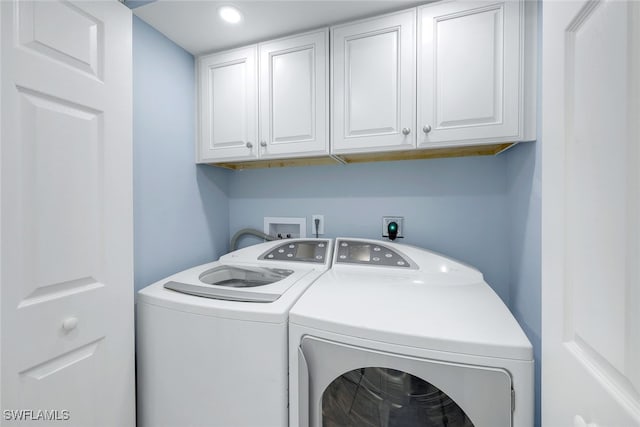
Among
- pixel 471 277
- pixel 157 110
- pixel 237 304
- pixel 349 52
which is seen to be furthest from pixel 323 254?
pixel 157 110

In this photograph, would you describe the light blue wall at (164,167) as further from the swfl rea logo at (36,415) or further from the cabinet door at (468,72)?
the cabinet door at (468,72)

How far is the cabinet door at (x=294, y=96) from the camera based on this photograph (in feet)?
4.57

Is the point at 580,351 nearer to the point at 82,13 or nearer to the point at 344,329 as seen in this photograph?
the point at 344,329

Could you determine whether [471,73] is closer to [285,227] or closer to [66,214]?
[285,227]

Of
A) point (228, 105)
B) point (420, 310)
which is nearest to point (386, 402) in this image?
point (420, 310)

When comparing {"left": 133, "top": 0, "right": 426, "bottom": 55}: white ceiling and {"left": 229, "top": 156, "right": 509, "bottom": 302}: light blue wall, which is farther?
{"left": 229, "top": 156, "right": 509, "bottom": 302}: light blue wall

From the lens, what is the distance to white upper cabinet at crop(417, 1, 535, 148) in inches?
43.4

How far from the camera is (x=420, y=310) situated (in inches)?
35.3

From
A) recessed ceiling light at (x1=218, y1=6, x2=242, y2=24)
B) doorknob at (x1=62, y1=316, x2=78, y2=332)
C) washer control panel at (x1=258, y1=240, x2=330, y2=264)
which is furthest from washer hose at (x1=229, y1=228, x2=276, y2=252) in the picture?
recessed ceiling light at (x1=218, y1=6, x2=242, y2=24)

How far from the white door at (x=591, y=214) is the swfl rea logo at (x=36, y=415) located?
4.77ft

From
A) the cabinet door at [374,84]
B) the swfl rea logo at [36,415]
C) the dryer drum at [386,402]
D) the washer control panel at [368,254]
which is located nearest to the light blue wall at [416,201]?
the washer control panel at [368,254]

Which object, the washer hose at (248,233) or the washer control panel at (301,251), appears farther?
the washer hose at (248,233)

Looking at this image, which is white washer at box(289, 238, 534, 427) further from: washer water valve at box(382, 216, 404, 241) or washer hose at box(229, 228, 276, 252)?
washer hose at box(229, 228, 276, 252)

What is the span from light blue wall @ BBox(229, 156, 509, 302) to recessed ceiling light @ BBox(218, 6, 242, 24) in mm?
912
